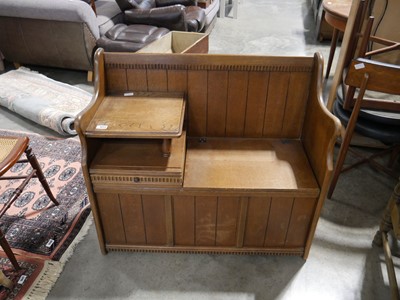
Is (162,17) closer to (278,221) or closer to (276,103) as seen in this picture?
(276,103)

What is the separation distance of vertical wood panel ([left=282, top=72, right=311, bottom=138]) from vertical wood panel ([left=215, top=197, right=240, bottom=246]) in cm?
50

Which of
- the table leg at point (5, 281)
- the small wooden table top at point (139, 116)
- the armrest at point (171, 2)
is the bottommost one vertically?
the table leg at point (5, 281)

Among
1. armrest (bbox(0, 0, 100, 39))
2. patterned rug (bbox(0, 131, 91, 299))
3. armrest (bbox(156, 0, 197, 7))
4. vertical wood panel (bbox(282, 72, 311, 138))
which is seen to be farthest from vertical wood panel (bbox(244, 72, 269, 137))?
armrest (bbox(156, 0, 197, 7))

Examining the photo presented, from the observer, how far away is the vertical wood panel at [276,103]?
156 cm

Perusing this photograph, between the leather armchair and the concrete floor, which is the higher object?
the leather armchair

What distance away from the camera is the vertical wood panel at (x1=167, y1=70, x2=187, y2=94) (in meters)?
1.55

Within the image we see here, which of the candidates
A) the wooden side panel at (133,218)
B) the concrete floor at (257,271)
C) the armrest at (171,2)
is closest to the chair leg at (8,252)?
the concrete floor at (257,271)

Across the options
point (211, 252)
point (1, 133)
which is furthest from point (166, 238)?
point (1, 133)

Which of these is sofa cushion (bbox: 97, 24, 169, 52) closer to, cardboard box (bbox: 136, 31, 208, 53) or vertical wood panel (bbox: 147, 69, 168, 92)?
cardboard box (bbox: 136, 31, 208, 53)

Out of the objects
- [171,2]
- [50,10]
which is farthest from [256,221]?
[171,2]

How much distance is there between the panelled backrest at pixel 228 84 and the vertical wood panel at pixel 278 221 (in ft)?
1.37

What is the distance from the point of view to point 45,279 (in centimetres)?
157

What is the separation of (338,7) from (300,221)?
2.10 metres

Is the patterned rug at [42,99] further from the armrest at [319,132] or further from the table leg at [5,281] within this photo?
the armrest at [319,132]
